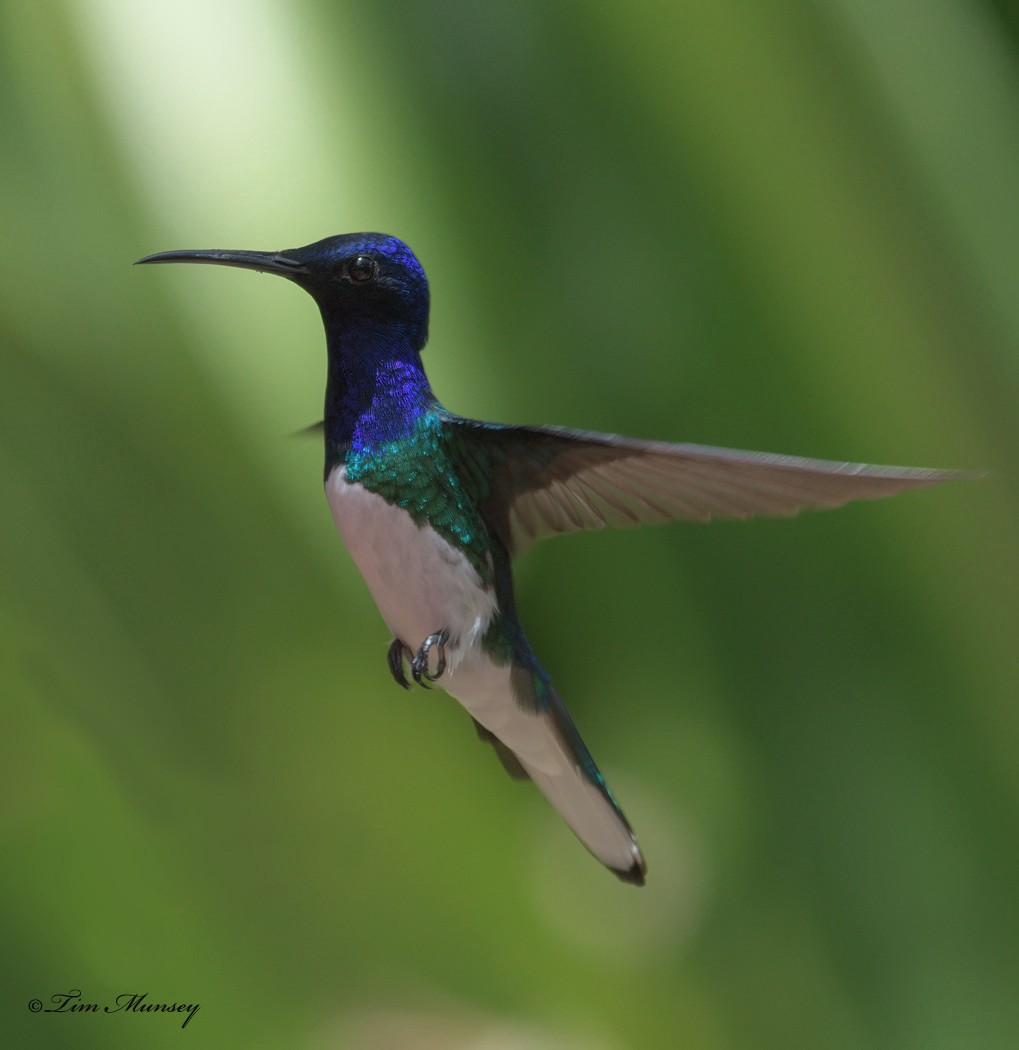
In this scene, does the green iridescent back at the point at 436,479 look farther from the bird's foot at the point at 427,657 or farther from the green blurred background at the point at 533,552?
the green blurred background at the point at 533,552

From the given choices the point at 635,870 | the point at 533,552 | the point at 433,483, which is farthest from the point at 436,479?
the point at 533,552

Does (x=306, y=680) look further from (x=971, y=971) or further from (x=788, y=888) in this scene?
(x=971, y=971)

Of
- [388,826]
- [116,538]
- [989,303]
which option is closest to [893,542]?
[989,303]

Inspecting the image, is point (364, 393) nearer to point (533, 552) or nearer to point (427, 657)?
point (427, 657)

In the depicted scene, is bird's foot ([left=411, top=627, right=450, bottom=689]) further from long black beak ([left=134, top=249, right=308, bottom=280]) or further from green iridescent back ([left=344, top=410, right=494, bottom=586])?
long black beak ([left=134, top=249, right=308, bottom=280])

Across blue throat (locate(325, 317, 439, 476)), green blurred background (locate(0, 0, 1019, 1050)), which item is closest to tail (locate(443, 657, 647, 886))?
blue throat (locate(325, 317, 439, 476))

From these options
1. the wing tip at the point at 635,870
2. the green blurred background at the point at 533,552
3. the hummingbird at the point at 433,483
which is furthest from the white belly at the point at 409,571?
the green blurred background at the point at 533,552
